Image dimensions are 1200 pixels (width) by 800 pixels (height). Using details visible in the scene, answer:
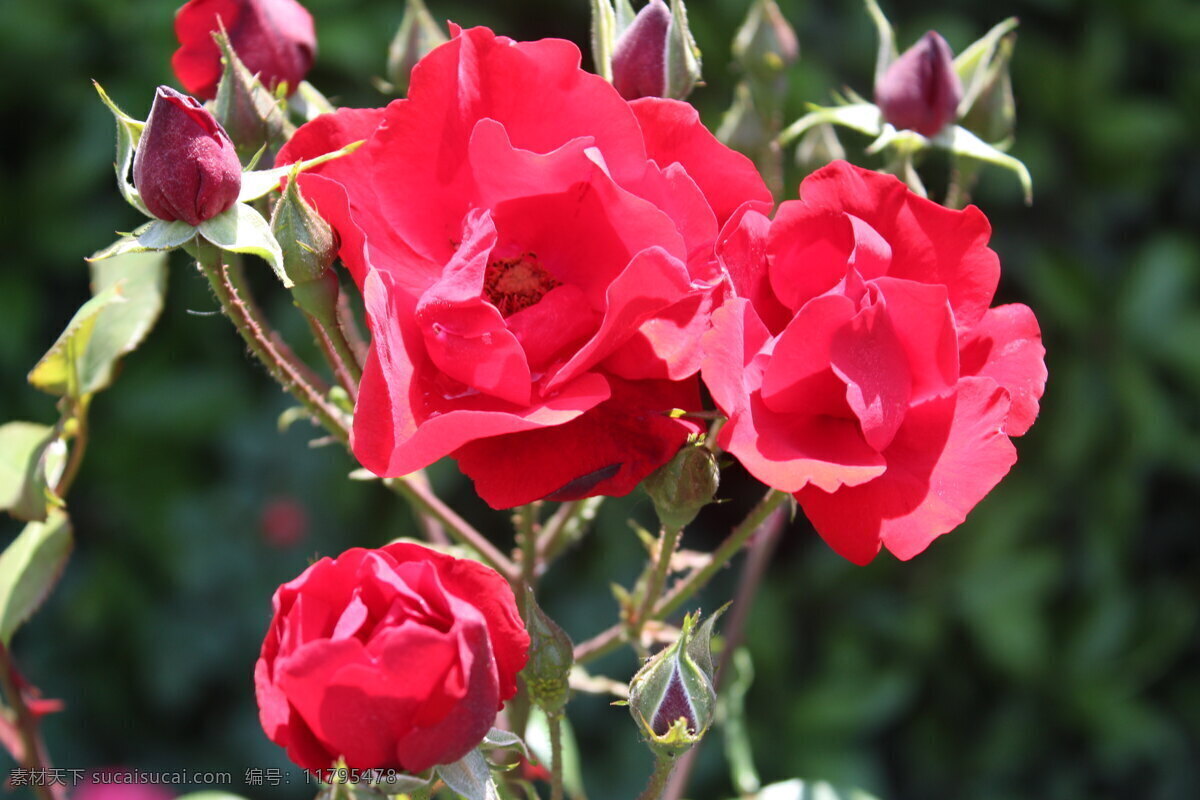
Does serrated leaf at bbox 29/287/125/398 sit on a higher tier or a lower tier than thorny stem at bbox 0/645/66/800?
higher

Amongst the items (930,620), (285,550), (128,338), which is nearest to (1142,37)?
(930,620)

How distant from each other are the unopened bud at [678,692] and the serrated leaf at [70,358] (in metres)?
0.46

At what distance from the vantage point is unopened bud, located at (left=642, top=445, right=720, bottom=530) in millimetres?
639

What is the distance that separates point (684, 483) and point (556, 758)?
178 millimetres

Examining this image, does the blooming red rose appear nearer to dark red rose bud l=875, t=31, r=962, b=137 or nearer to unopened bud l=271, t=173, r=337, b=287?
unopened bud l=271, t=173, r=337, b=287

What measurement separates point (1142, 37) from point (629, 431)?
73.4 inches

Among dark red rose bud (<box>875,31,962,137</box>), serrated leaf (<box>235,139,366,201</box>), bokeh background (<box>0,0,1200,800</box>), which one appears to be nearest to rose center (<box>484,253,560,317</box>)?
serrated leaf (<box>235,139,366,201</box>)

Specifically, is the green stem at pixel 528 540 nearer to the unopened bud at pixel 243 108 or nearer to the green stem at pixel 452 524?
the green stem at pixel 452 524

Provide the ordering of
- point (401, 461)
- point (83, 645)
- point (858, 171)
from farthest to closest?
1. point (83, 645)
2. point (858, 171)
3. point (401, 461)

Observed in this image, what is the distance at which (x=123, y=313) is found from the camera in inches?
37.4

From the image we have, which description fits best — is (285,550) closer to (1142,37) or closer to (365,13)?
(365,13)

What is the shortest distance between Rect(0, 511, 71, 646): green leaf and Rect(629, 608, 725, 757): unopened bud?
1.62 feet

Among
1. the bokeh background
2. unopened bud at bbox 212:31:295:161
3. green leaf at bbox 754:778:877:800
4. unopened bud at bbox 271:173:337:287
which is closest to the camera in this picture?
unopened bud at bbox 271:173:337:287

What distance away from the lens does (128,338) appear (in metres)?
0.91
